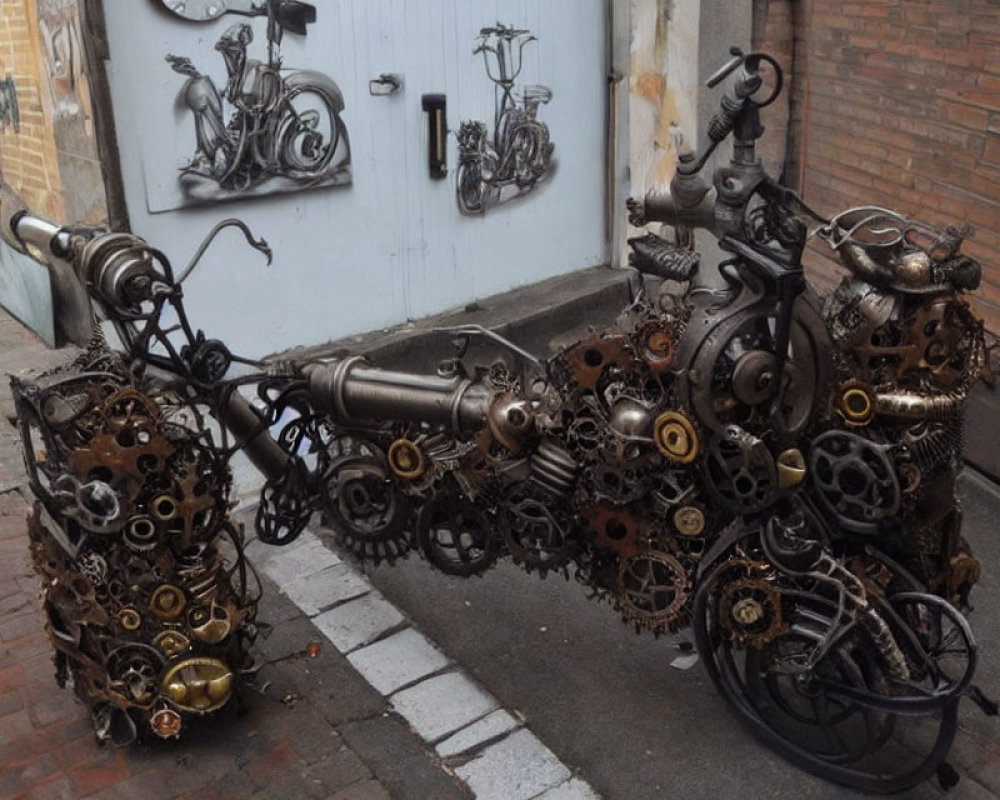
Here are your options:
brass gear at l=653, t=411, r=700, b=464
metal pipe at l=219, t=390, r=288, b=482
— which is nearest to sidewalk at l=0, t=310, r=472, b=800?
metal pipe at l=219, t=390, r=288, b=482

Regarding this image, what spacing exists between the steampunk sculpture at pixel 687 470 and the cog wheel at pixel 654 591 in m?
0.01

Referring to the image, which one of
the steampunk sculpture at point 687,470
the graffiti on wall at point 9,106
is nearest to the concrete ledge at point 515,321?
the graffiti on wall at point 9,106

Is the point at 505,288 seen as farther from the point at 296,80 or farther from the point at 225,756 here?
the point at 225,756

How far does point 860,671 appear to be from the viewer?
141 inches

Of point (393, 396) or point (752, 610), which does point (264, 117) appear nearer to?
point (393, 396)

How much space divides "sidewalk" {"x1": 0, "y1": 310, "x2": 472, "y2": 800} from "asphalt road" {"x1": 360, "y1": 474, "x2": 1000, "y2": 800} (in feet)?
1.60

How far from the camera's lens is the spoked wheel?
353cm

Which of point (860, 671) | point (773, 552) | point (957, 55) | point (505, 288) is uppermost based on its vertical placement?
point (957, 55)

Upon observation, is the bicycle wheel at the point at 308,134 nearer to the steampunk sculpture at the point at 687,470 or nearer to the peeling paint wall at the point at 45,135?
the peeling paint wall at the point at 45,135

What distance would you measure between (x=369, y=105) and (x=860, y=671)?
231 inches

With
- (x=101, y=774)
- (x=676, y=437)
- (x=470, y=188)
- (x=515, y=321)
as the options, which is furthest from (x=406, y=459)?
(x=470, y=188)

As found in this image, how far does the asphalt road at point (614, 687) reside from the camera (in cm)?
388

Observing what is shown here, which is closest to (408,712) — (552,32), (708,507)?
(708,507)

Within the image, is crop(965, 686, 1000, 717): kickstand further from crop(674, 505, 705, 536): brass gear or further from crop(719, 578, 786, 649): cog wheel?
crop(674, 505, 705, 536): brass gear
